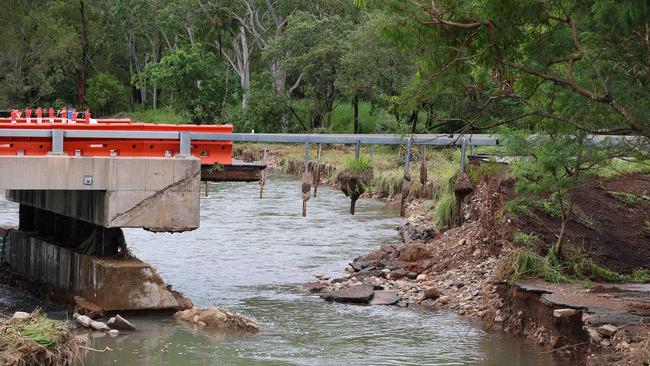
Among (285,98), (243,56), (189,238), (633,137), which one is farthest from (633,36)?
(243,56)

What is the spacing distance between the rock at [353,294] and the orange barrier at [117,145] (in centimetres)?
381

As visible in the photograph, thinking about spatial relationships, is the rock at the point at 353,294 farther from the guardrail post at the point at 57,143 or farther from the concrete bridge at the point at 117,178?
the guardrail post at the point at 57,143

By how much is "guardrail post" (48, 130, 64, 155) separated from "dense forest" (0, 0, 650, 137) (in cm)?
580

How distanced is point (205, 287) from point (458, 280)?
548 cm

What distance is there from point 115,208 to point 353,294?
5.62 metres

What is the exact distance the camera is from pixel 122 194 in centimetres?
1866

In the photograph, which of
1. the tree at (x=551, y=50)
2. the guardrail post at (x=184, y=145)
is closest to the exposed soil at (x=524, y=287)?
the tree at (x=551, y=50)

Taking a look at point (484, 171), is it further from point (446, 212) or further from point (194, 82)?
point (194, 82)

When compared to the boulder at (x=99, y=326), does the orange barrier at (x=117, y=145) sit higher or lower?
higher

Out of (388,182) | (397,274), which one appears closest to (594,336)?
(397,274)

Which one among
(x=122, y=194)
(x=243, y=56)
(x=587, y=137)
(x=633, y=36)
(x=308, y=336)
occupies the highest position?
(x=243, y=56)

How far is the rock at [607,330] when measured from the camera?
15.6 m

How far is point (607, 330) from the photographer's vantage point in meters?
15.6

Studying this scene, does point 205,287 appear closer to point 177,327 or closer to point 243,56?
point 177,327
